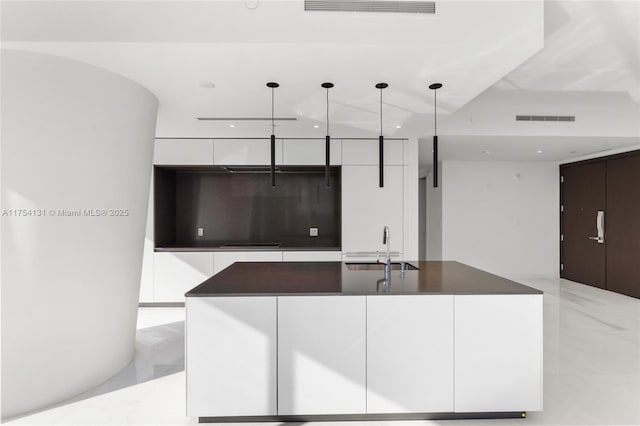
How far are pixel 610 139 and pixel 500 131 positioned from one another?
1736mm

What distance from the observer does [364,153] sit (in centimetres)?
510

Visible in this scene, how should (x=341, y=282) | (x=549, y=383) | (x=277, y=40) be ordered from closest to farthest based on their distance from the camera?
(x=277, y=40), (x=341, y=282), (x=549, y=383)

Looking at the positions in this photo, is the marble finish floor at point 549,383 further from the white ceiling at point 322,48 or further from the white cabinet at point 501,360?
the white ceiling at point 322,48

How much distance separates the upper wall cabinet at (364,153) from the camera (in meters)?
5.09

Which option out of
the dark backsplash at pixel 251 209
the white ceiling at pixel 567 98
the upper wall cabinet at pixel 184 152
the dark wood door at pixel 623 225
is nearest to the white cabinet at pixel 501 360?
the white ceiling at pixel 567 98

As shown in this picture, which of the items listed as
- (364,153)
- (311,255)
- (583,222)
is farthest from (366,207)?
(583,222)

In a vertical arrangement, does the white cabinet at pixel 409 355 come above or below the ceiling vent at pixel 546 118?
below

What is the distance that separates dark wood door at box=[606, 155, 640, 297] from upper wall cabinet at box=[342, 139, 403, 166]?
13.3 ft

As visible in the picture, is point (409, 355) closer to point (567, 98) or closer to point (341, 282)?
point (341, 282)

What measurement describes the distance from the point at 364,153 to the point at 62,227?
364 centimetres

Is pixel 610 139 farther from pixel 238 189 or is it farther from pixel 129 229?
pixel 129 229

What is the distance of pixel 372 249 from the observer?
202 inches

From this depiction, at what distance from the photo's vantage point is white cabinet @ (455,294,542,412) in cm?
230

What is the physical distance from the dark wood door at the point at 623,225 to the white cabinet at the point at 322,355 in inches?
233
